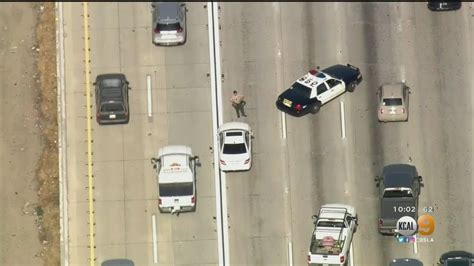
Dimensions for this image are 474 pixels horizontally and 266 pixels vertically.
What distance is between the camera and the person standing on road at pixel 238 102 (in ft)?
231

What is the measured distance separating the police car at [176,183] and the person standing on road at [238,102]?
4559 millimetres

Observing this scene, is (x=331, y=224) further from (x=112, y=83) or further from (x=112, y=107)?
(x=112, y=83)

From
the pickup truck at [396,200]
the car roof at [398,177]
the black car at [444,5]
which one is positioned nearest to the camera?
the pickup truck at [396,200]

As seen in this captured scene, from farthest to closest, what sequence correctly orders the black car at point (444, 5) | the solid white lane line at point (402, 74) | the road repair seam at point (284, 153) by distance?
the black car at point (444, 5) → the solid white lane line at point (402, 74) → the road repair seam at point (284, 153)

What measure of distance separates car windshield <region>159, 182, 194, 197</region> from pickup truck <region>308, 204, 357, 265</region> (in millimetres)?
7749

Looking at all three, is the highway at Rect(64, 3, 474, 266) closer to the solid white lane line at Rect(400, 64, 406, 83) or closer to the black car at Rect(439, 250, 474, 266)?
the solid white lane line at Rect(400, 64, 406, 83)

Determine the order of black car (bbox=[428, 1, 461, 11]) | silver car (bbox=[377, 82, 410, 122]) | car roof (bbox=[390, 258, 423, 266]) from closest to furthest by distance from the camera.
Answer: car roof (bbox=[390, 258, 423, 266])
silver car (bbox=[377, 82, 410, 122])
black car (bbox=[428, 1, 461, 11])

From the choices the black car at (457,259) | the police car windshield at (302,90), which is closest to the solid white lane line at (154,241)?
the police car windshield at (302,90)

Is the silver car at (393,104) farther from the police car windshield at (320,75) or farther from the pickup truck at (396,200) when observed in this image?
the pickup truck at (396,200)

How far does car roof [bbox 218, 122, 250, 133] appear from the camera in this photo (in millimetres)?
69375

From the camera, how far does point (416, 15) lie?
72.9 m

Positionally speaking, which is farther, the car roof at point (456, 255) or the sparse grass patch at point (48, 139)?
the sparse grass patch at point (48, 139)

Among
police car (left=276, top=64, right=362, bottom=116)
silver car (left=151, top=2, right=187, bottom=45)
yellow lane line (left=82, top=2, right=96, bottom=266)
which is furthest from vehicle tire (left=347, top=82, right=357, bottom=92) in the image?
yellow lane line (left=82, top=2, right=96, bottom=266)

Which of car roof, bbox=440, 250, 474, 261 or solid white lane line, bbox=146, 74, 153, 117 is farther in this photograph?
solid white lane line, bbox=146, 74, 153, 117
